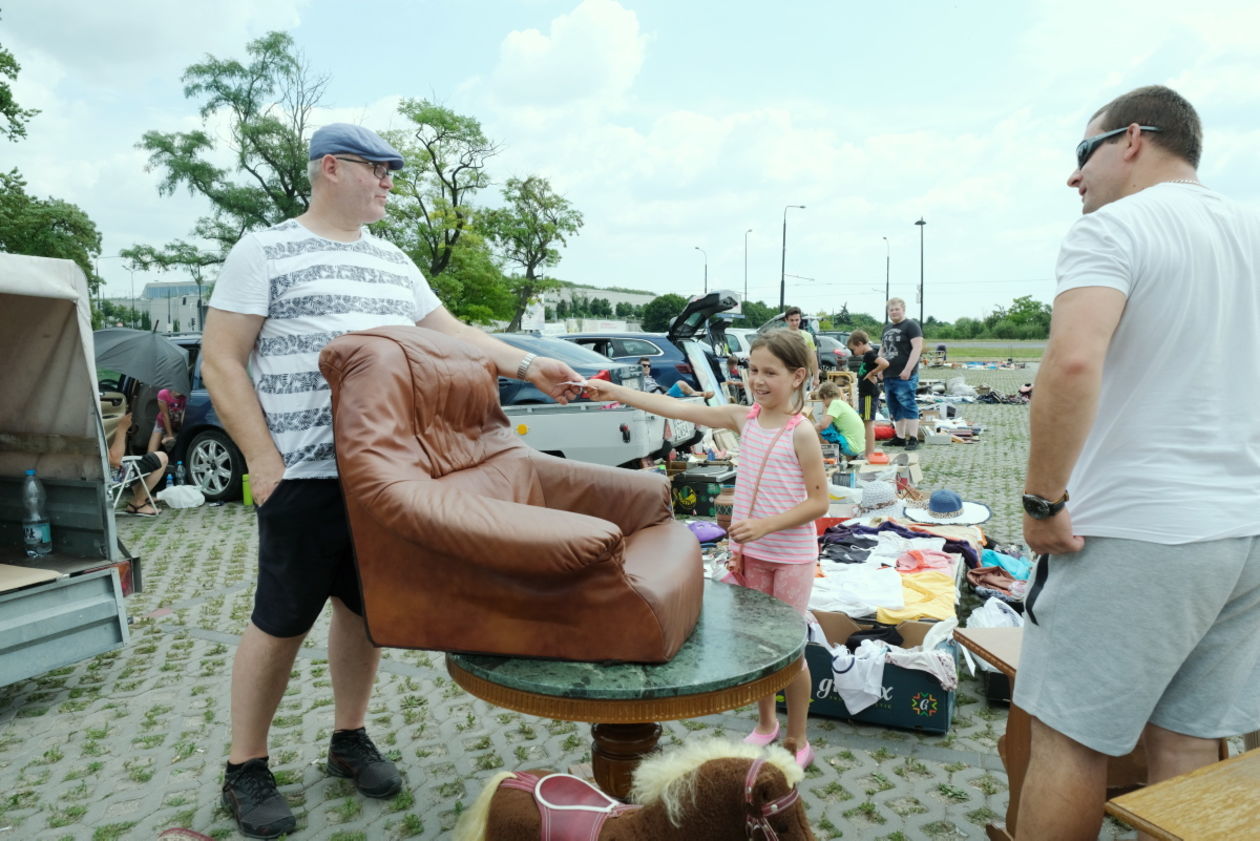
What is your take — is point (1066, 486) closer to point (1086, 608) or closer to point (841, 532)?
point (1086, 608)

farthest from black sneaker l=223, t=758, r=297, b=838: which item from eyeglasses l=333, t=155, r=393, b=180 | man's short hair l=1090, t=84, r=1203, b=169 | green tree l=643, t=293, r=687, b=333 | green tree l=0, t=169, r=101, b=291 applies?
green tree l=643, t=293, r=687, b=333

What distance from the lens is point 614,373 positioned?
7867mm

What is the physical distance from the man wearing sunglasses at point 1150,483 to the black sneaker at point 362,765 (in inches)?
85.3

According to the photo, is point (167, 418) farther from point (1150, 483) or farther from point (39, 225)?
point (39, 225)

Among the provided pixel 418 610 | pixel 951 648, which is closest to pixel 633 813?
pixel 418 610

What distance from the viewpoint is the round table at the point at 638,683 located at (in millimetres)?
1788

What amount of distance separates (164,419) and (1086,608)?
30.9 ft

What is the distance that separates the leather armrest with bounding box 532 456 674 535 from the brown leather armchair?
326 millimetres

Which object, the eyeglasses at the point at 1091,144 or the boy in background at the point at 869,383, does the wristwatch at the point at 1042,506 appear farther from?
the boy in background at the point at 869,383

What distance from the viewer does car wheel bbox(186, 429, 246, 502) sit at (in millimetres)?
8586

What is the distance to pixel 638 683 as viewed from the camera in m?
1.80

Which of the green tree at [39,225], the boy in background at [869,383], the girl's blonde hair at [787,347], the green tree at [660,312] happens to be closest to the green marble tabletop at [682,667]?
the girl's blonde hair at [787,347]

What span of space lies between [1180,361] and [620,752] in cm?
159

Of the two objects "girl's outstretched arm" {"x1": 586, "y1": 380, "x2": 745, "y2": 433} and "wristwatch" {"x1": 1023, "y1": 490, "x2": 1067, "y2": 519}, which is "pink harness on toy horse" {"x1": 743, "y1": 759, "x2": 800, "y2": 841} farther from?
"girl's outstretched arm" {"x1": 586, "y1": 380, "x2": 745, "y2": 433}
